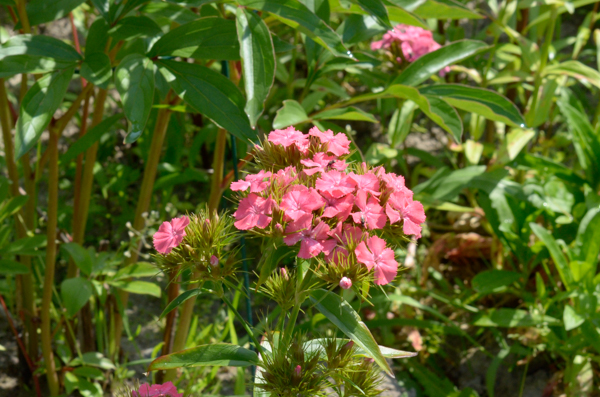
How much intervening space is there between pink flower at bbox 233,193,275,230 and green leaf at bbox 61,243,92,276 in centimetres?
65

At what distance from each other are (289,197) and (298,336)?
0.69 feet

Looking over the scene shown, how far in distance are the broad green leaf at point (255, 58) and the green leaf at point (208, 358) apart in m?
0.36

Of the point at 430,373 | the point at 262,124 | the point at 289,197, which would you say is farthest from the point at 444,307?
the point at 289,197

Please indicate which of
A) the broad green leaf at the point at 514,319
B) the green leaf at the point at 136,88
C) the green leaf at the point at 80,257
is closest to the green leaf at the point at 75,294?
the green leaf at the point at 80,257

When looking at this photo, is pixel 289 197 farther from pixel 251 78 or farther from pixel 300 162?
pixel 251 78

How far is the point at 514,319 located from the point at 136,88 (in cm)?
120

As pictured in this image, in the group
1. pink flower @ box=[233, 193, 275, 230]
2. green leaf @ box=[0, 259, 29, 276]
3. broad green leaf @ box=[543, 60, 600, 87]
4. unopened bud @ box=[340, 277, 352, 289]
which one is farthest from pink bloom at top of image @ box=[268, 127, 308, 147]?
broad green leaf @ box=[543, 60, 600, 87]

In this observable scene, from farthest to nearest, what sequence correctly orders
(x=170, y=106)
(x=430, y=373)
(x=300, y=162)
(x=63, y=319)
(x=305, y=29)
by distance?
(x=430, y=373) → (x=63, y=319) → (x=170, y=106) → (x=305, y=29) → (x=300, y=162)

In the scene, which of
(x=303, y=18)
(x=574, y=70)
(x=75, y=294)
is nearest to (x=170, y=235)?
(x=303, y=18)

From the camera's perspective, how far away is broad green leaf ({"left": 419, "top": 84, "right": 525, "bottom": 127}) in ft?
3.81

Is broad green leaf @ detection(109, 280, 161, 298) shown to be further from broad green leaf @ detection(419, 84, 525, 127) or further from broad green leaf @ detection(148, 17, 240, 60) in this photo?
broad green leaf @ detection(419, 84, 525, 127)

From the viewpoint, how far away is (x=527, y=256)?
173cm

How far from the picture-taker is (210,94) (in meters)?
1.00

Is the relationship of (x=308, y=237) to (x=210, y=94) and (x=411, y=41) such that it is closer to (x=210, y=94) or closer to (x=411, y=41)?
(x=210, y=94)
